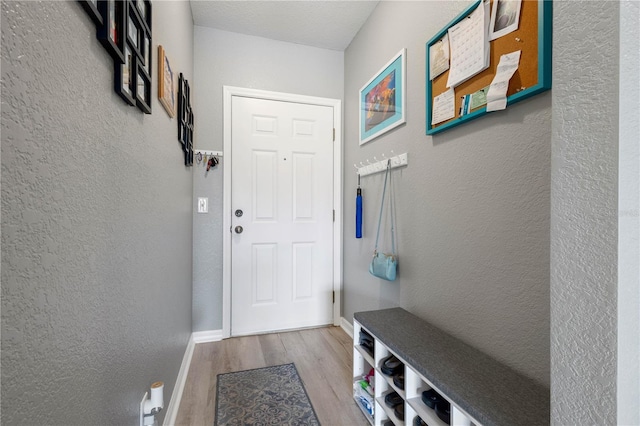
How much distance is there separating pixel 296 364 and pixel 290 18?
2546 mm

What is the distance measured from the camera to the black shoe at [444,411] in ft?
3.13

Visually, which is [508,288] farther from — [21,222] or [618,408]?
[21,222]

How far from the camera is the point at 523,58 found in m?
0.98

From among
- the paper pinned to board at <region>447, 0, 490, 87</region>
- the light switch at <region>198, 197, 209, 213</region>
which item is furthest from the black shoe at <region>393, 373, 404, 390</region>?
the light switch at <region>198, 197, 209, 213</region>

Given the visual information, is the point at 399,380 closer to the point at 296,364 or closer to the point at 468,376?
the point at 468,376

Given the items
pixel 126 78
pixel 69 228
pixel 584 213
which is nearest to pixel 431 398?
pixel 584 213

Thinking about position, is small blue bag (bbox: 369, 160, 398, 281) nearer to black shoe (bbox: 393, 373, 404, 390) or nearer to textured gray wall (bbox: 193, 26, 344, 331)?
black shoe (bbox: 393, 373, 404, 390)

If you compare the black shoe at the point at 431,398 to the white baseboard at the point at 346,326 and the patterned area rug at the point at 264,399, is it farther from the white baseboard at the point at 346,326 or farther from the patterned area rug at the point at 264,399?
the white baseboard at the point at 346,326

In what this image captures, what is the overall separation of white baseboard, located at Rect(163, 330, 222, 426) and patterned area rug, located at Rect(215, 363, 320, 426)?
8.0 inches

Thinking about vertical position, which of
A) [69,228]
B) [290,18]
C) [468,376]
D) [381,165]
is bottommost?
[468,376]

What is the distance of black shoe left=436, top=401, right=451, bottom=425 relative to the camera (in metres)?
0.95

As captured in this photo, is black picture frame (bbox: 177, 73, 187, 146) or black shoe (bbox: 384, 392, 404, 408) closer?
black shoe (bbox: 384, 392, 404, 408)

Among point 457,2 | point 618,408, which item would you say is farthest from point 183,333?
point 457,2

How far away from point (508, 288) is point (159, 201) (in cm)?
140
